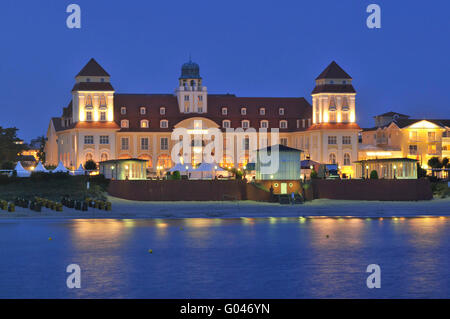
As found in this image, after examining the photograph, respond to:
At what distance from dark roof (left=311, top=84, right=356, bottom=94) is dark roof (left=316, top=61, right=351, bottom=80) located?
1.38m

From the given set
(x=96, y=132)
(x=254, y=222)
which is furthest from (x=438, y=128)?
(x=254, y=222)

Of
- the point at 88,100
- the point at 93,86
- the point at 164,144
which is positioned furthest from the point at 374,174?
the point at 88,100

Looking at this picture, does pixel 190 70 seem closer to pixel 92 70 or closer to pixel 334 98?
pixel 92 70

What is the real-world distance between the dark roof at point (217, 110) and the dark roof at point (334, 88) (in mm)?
6623

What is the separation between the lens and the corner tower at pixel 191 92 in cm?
12019

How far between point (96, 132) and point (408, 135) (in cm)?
5171

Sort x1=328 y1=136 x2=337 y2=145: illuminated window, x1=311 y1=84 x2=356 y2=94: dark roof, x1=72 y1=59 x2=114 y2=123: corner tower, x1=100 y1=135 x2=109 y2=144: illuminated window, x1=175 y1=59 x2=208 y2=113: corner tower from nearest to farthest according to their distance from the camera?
x1=72 y1=59 x2=114 y2=123: corner tower
x1=100 y1=135 x2=109 y2=144: illuminated window
x1=328 y1=136 x2=337 y2=145: illuminated window
x1=311 y1=84 x2=356 y2=94: dark roof
x1=175 y1=59 x2=208 y2=113: corner tower

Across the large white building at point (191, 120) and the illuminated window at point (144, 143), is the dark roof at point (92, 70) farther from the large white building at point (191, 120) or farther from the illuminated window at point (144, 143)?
the illuminated window at point (144, 143)

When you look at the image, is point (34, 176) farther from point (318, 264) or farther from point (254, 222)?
point (318, 264)

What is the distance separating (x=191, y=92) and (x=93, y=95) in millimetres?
17387

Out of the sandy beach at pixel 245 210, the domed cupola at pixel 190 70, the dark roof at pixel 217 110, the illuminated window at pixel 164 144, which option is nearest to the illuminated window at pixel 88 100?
the dark roof at pixel 217 110

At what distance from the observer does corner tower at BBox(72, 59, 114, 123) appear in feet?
364

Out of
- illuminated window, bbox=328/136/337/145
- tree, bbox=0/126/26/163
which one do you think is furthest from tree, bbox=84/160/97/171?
illuminated window, bbox=328/136/337/145

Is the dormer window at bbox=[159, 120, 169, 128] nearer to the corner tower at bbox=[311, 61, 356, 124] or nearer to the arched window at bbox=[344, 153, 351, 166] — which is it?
the corner tower at bbox=[311, 61, 356, 124]
